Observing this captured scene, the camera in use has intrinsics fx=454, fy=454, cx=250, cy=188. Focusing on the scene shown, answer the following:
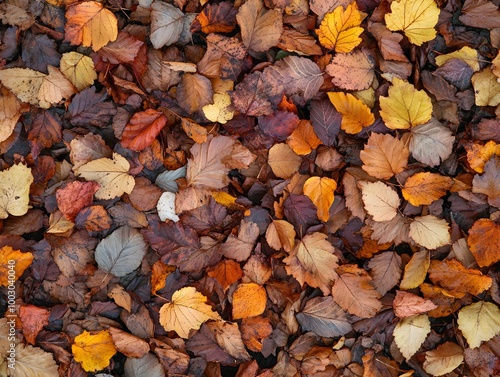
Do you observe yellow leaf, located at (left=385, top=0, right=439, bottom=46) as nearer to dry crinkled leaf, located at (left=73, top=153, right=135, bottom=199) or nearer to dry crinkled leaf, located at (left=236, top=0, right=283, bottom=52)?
dry crinkled leaf, located at (left=236, top=0, right=283, bottom=52)

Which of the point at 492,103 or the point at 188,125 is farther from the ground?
the point at 492,103

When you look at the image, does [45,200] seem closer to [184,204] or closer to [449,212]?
[184,204]

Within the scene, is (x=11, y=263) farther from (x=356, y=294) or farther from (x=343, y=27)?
(x=343, y=27)

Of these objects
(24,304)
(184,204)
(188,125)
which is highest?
(188,125)

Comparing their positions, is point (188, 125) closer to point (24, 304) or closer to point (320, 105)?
point (320, 105)

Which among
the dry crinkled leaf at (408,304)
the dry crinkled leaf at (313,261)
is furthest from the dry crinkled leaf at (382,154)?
the dry crinkled leaf at (408,304)

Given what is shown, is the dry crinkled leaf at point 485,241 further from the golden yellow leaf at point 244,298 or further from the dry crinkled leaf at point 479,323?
the golden yellow leaf at point 244,298

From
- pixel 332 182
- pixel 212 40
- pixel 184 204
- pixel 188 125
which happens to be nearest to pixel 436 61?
pixel 332 182
